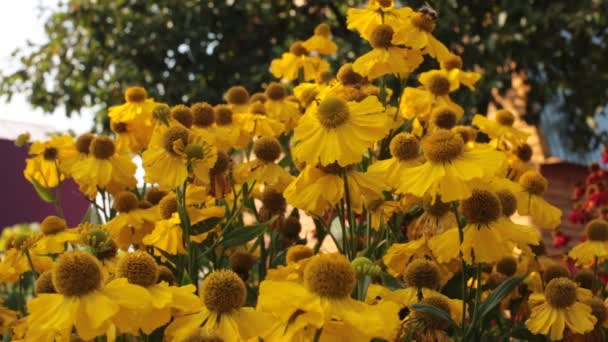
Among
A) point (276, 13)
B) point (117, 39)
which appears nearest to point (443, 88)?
point (276, 13)

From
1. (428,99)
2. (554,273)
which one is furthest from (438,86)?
(554,273)

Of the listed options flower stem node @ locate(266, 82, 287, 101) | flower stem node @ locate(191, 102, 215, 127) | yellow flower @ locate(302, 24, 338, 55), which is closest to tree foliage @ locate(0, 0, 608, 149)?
yellow flower @ locate(302, 24, 338, 55)

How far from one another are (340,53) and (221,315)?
3.05m

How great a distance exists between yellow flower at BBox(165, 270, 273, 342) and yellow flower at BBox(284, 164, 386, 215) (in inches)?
9.4

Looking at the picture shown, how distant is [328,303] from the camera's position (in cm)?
68

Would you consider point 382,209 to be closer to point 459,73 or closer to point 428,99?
point 428,99

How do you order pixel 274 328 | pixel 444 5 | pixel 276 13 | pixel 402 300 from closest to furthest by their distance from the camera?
pixel 274 328 < pixel 402 300 < pixel 444 5 < pixel 276 13

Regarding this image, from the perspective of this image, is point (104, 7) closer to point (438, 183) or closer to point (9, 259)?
point (9, 259)

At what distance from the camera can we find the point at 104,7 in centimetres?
479

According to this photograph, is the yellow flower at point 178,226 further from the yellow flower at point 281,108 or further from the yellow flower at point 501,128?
the yellow flower at point 501,128

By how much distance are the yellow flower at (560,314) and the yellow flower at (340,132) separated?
13.7 inches

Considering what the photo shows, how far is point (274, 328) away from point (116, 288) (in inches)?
5.7

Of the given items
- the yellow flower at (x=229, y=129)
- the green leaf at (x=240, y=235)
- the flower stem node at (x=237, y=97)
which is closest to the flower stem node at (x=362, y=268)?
the green leaf at (x=240, y=235)

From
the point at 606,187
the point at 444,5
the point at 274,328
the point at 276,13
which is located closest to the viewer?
the point at 274,328
